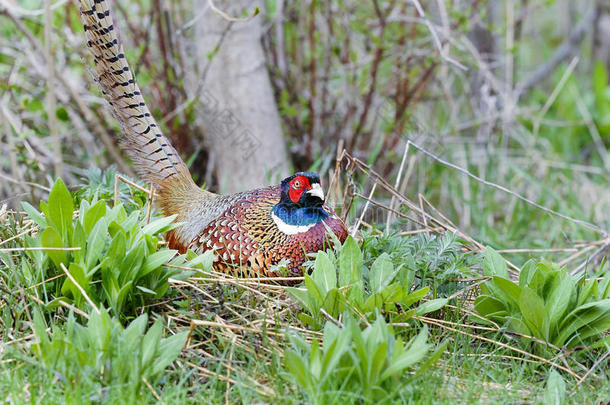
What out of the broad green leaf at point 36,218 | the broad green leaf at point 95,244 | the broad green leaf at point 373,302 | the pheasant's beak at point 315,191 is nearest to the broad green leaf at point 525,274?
the broad green leaf at point 373,302

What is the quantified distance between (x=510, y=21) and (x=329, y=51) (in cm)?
148

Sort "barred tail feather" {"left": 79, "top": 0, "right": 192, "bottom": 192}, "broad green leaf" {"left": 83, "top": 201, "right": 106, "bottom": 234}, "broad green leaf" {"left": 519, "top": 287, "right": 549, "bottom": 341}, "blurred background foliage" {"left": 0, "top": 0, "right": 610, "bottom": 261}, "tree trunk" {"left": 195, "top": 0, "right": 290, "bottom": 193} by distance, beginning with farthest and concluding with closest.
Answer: "blurred background foliage" {"left": 0, "top": 0, "right": 610, "bottom": 261}
"tree trunk" {"left": 195, "top": 0, "right": 290, "bottom": 193}
"barred tail feather" {"left": 79, "top": 0, "right": 192, "bottom": 192}
"broad green leaf" {"left": 83, "top": 201, "right": 106, "bottom": 234}
"broad green leaf" {"left": 519, "top": 287, "right": 549, "bottom": 341}

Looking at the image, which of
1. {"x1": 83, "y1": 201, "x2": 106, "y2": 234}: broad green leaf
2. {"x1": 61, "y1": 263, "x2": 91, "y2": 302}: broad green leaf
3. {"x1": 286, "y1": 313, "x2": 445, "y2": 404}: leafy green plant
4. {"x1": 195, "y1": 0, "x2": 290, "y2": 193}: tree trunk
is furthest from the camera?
{"x1": 195, "y1": 0, "x2": 290, "y2": 193}: tree trunk

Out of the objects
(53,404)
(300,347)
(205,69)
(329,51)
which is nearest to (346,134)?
(329,51)

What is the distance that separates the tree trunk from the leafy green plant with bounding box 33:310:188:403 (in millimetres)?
2434

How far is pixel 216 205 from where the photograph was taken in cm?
334

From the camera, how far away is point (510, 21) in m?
5.42

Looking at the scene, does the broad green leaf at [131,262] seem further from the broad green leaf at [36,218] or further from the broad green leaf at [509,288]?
the broad green leaf at [509,288]

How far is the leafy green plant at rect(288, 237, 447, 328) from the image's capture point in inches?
100

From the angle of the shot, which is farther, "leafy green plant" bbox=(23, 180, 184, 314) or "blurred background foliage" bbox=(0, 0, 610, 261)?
"blurred background foliage" bbox=(0, 0, 610, 261)

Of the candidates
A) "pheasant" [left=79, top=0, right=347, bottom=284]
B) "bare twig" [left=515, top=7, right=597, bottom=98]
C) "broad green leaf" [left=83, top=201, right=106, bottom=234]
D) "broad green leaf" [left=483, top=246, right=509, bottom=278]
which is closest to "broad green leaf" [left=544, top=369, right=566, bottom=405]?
"broad green leaf" [left=483, top=246, right=509, bottom=278]

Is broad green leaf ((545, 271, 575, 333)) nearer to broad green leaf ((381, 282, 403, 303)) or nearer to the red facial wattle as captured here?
broad green leaf ((381, 282, 403, 303))

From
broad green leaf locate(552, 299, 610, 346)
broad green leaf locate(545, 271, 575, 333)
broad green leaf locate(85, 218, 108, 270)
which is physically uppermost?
broad green leaf locate(85, 218, 108, 270)

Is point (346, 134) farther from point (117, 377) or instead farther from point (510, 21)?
point (117, 377)
